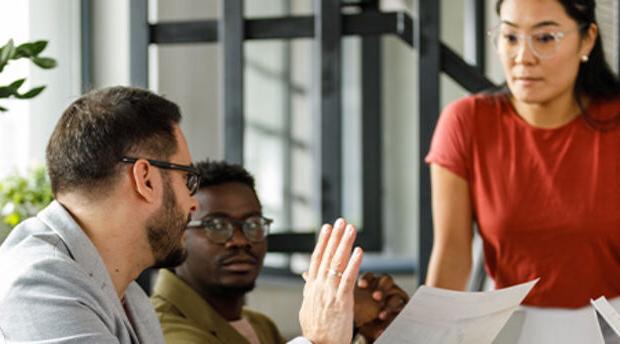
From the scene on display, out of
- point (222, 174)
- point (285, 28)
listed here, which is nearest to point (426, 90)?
point (285, 28)

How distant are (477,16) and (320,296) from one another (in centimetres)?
186

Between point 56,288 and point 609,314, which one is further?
point 609,314

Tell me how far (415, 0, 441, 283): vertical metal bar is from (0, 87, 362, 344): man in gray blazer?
997 mm

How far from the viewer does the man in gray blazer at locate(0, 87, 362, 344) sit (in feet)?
5.13

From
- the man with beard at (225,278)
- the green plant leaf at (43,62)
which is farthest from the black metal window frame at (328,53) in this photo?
the green plant leaf at (43,62)

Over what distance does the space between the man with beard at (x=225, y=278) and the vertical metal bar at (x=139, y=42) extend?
0.37 meters

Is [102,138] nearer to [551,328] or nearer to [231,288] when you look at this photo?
[231,288]

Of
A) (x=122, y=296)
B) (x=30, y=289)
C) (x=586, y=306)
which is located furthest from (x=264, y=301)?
(x=30, y=289)

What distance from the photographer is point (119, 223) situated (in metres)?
1.66

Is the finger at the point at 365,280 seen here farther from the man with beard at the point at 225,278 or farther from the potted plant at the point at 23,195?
the potted plant at the point at 23,195

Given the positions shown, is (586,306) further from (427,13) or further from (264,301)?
(264,301)

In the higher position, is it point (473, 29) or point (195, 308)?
point (473, 29)

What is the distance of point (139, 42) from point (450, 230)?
37.2 inches

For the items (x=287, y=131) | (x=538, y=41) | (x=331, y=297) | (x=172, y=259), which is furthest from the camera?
(x=287, y=131)
